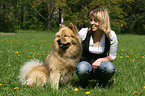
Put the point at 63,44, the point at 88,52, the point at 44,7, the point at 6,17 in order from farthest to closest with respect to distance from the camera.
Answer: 1. the point at 44,7
2. the point at 6,17
3. the point at 88,52
4. the point at 63,44

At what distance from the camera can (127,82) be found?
3.08 meters

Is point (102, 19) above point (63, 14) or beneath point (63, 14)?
beneath

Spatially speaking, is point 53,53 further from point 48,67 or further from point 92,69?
point 92,69

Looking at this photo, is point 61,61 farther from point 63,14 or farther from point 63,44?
point 63,14

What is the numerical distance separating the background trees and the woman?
19481 millimetres

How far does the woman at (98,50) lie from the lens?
2713 mm

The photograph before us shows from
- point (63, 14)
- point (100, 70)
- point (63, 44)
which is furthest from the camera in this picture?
point (63, 14)

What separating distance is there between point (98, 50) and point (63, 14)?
23251 millimetres

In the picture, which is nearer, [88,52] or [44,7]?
[88,52]

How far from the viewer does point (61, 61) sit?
2711mm

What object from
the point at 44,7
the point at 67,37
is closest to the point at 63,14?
the point at 44,7

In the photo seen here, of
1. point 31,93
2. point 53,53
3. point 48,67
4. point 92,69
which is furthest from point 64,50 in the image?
point 31,93

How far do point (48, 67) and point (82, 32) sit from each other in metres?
0.87

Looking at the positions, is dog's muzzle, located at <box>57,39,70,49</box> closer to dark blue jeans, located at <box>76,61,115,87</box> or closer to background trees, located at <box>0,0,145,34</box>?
dark blue jeans, located at <box>76,61,115,87</box>
